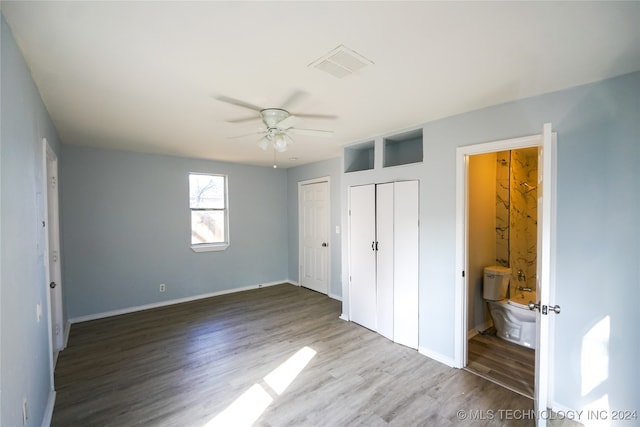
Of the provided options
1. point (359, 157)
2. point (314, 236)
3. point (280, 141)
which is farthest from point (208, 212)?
point (280, 141)

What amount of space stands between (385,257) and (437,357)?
1.18 meters

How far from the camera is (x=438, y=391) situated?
2.44 m

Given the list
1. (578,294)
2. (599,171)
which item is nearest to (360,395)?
(578,294)

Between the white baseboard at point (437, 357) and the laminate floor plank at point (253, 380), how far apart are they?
6 centimetres

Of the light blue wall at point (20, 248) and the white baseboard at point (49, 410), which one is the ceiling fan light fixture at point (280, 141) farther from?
the white baseboard at point (49, 410)

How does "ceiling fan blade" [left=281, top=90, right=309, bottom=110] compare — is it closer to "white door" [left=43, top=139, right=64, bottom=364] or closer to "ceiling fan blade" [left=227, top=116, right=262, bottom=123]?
"ceiling fan blade" [left=227, top=116, right=262, bottom=123]

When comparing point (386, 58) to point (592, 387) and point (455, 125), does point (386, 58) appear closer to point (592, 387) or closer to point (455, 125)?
point (455, 125)

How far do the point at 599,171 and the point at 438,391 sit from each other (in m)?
2.14

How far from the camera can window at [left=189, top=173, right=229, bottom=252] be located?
200 inches

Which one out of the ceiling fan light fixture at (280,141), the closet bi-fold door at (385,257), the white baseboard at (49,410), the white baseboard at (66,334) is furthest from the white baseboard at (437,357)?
the white baseboard at (66,334)

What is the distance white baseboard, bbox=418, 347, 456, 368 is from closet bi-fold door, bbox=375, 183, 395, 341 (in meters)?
0.42

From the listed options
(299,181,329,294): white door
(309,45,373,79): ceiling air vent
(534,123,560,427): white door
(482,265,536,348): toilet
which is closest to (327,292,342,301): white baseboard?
(299,181,329,294): white door

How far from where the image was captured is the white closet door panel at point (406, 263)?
314 centimetres

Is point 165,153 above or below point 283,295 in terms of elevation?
above
